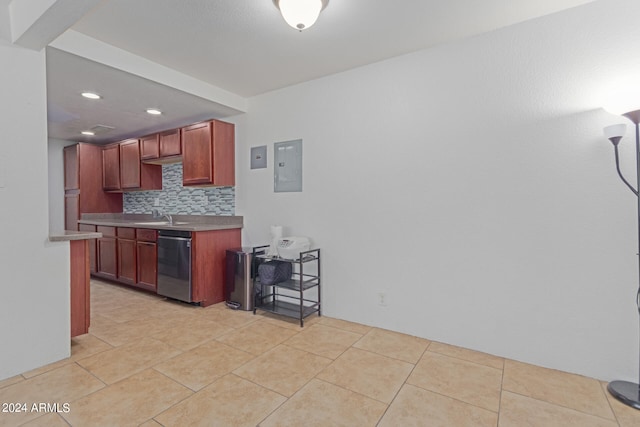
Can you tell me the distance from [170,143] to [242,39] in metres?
2.17

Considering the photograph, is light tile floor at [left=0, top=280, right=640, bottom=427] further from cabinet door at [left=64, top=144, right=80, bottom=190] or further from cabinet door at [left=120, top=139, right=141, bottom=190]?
cabinet door at [left=64, top=144, right=80, bottom=190]

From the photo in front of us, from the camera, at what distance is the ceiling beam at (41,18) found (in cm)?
162

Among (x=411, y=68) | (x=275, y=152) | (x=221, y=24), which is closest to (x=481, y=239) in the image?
(x=411, y=68)

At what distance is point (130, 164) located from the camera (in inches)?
178

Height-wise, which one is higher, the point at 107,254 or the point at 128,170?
the point at 128,170

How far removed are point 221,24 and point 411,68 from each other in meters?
1.50

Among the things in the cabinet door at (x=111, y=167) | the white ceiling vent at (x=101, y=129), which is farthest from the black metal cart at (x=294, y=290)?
the cabinet door at (x=111, y=167)

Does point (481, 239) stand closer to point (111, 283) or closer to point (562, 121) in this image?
point (562, 121)

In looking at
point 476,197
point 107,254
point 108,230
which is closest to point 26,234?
point 108,230

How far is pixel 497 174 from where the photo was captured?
2.22 metres

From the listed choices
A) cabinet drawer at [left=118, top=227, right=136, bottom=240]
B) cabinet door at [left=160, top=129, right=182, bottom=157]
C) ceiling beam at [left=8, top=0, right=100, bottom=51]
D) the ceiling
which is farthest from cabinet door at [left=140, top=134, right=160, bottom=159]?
ceiling beam at [left=8, top=0, right=100, bottom=51]

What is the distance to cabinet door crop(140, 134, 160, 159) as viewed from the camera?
4129mm

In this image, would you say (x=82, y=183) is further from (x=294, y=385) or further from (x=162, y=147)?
(x=294, y=385)

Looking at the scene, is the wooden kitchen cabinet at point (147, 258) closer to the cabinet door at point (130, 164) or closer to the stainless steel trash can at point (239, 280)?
the stainless steel trash can at point (239, 280)
